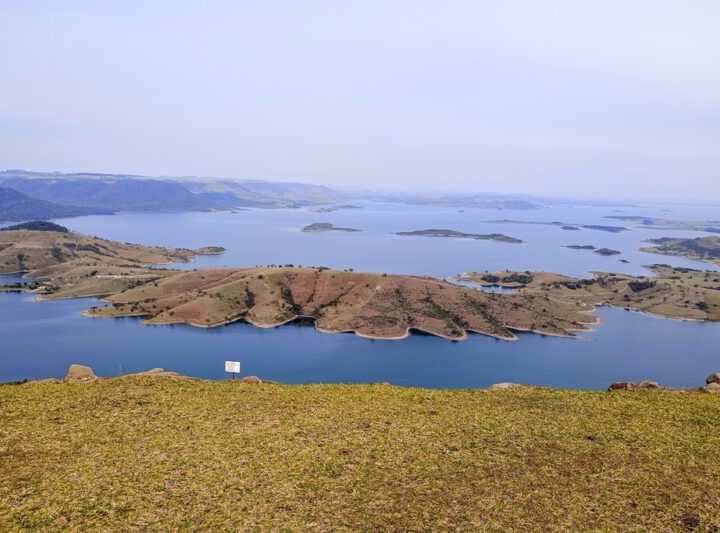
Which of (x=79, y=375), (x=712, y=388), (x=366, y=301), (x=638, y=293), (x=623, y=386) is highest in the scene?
(x=712, y=388)

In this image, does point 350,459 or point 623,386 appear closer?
point 350,459

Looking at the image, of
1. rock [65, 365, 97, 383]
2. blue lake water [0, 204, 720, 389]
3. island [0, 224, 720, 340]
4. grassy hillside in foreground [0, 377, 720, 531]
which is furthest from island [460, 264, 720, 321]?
rock [65, 365, 97, 383]

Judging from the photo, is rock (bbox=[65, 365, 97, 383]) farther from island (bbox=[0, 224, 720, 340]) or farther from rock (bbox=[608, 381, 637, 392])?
island (bbox=[0, 224, 720, 340])

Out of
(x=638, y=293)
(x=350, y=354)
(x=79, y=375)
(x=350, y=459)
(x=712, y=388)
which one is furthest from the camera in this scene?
(x=638, y=293)

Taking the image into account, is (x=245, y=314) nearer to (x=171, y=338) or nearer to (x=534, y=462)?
(x=171, y=338)

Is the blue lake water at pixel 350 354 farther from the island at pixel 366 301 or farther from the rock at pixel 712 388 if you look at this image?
the rock at pixel 712 388

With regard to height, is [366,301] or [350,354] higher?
[366,301]

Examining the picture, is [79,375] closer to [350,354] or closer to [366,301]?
[350,354]

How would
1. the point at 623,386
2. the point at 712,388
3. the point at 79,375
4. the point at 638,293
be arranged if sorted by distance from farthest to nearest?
the point at 638,293 → the point at 79,375 → the point at 623,386 → the point at 712,388

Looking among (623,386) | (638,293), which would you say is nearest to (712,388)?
(623,386)
